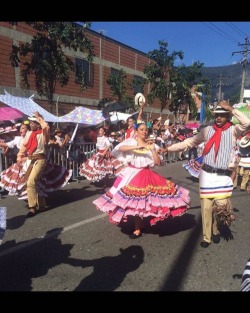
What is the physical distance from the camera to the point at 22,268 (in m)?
3.81

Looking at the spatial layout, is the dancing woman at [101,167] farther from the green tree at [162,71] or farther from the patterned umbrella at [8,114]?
the green tree at [162,71]

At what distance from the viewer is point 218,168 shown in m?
4.46

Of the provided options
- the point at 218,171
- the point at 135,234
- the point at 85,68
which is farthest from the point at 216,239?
the point at 85,68

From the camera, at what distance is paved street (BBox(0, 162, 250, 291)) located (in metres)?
3.45

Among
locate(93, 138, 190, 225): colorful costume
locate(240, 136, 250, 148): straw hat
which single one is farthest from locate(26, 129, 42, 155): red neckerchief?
locate(240, 136, 250, 148): straw hat

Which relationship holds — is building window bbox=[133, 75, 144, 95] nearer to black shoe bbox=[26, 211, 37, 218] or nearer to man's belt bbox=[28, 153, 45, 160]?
man's belt bbox=[28, 153, 45, 160]

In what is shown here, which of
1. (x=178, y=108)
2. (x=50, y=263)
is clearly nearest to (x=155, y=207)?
(x=50, y=263)

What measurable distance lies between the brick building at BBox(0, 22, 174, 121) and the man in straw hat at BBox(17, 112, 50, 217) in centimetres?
975

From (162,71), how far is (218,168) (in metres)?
15.3

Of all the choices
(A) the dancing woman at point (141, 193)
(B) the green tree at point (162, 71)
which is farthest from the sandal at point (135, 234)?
(B) the green tree at point (162, 71)

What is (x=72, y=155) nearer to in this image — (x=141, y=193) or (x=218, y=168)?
(x=141, y=193)

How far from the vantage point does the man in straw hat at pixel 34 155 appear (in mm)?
5977
